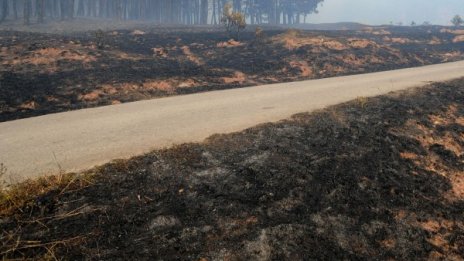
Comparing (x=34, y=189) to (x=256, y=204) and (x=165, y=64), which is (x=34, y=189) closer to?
(x=256, y=204)

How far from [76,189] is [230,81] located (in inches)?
495

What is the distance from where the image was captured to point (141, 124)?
A: 26.2ft

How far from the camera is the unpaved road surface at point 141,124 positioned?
6051 millimetres

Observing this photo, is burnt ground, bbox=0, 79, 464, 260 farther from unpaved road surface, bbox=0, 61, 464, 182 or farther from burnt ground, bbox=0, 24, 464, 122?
burnt ground, bbox=0, 24, 464, 122

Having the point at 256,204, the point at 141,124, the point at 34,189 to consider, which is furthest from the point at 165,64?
the point at 256,204

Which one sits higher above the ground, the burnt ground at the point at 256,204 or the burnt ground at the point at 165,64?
the burnt ground at the point at 165,64

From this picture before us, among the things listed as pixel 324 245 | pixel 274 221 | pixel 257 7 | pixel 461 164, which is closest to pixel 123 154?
→ pixel 274 221

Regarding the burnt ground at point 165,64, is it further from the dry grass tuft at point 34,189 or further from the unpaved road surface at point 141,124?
the dry grass tuft at point 34,189

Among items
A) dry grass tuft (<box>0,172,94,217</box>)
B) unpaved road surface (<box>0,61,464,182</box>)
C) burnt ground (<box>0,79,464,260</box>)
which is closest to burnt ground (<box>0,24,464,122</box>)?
unpaved road surface (<box>0,61,464,182</box>)

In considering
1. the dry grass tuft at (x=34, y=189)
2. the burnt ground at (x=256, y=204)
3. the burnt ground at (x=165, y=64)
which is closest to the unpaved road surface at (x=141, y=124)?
the dry grass tuft at (x=34, y=189)

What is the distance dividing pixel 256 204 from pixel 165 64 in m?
15.9

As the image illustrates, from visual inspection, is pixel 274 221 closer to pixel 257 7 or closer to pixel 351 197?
pixel 351 197

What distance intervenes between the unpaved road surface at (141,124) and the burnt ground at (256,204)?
62 cm

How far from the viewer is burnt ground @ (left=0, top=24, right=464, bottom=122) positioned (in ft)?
43.7
